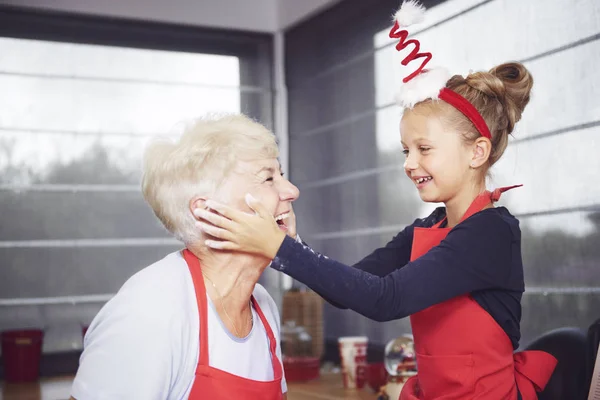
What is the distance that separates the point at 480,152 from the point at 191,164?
0.71 meters

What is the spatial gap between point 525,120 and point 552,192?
286mm

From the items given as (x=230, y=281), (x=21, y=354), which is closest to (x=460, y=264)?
(x=230, y=281)

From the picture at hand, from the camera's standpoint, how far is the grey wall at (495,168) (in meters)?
2.38

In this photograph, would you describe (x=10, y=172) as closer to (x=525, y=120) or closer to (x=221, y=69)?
(x=221, y=69)

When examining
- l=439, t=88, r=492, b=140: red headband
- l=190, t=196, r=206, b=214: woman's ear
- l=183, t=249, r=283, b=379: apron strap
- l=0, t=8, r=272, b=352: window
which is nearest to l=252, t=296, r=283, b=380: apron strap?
l=183, t=249, r=283, b=379: apron strap

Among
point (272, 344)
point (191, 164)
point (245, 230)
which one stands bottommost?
point (272, 344)

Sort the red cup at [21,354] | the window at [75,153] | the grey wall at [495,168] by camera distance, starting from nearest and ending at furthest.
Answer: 1. the grey wall at [495,168]
2. the red cup at [21,354]
3. the window at [75,153]

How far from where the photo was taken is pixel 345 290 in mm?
1487

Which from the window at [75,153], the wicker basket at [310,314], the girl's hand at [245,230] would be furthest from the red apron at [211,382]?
the window at [75,153]

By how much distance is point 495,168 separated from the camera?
269cm

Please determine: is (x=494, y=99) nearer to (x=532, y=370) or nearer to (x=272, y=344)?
(x=532, y=370)

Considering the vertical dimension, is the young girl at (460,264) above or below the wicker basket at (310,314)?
above

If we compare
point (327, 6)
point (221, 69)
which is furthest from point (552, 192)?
point (221, 69)

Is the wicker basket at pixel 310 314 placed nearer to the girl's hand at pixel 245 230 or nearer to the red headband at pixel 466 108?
the red headband at pixel 466 108
